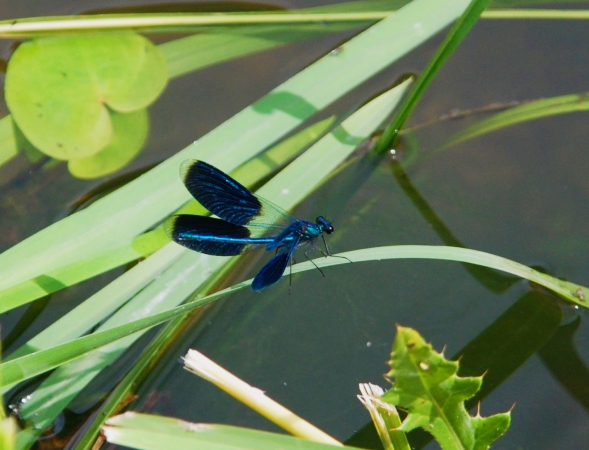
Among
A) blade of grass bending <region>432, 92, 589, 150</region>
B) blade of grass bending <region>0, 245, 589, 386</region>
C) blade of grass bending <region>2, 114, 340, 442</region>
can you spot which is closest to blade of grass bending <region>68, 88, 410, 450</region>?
blade of grass bending <region>2, 114, 340, 442</region>

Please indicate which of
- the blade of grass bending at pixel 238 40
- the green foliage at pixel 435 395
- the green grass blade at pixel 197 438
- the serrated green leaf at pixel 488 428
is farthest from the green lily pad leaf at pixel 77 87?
the serrated green leaf at pixel 488 428

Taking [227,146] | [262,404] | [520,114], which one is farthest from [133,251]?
[520,114]

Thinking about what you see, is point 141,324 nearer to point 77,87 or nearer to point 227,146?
point 227,146

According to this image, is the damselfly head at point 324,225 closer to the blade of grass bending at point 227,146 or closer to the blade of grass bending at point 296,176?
the blade of grass bending at point 296,176

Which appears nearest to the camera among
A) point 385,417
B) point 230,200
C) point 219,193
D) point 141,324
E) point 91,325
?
point 141,324

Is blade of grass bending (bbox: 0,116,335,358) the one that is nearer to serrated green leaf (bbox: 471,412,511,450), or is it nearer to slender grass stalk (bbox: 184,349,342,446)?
slender grass stalk (bbox: 184,349,342,446)

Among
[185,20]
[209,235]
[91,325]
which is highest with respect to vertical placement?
[185,20]
